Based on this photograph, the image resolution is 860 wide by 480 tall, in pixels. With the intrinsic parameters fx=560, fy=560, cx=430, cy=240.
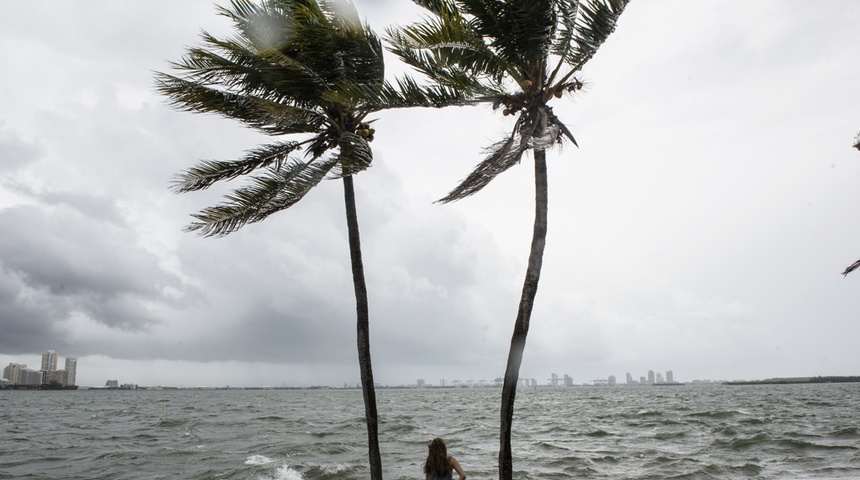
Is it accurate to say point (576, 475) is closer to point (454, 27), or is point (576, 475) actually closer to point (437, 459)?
point (437, 459)

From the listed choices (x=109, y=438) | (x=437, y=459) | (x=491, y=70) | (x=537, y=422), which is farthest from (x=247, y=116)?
(x=537, y=422)

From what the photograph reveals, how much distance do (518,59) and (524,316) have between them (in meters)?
3.96

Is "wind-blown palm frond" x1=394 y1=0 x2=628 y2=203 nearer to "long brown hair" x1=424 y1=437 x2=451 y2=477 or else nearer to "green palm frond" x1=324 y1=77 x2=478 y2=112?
"green palm frond" x1=324 y1=77 x2=478 y2=112

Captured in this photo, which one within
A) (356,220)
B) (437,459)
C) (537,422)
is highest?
(356,220)

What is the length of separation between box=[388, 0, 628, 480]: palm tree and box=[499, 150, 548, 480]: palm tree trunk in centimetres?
1

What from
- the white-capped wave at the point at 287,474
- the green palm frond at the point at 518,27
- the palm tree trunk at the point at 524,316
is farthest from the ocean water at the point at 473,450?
the green palm frond at the point at 518,27

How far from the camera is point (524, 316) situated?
845 centimetres

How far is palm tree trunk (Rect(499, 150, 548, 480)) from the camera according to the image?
818 centimetres

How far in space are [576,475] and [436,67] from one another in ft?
56.7

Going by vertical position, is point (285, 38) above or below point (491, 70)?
above

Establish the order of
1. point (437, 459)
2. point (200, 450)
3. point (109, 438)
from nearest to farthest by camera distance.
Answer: point (437, 459) → point (200, 450) → point (109, 438)

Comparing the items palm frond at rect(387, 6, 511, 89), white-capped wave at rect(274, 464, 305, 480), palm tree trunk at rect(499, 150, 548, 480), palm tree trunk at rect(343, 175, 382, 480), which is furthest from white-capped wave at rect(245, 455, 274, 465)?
palm frond at rect(387, 6, 511, 89)

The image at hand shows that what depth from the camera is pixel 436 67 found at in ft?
28.5

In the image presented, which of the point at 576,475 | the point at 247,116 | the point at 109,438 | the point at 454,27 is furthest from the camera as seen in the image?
the point at 109,438
